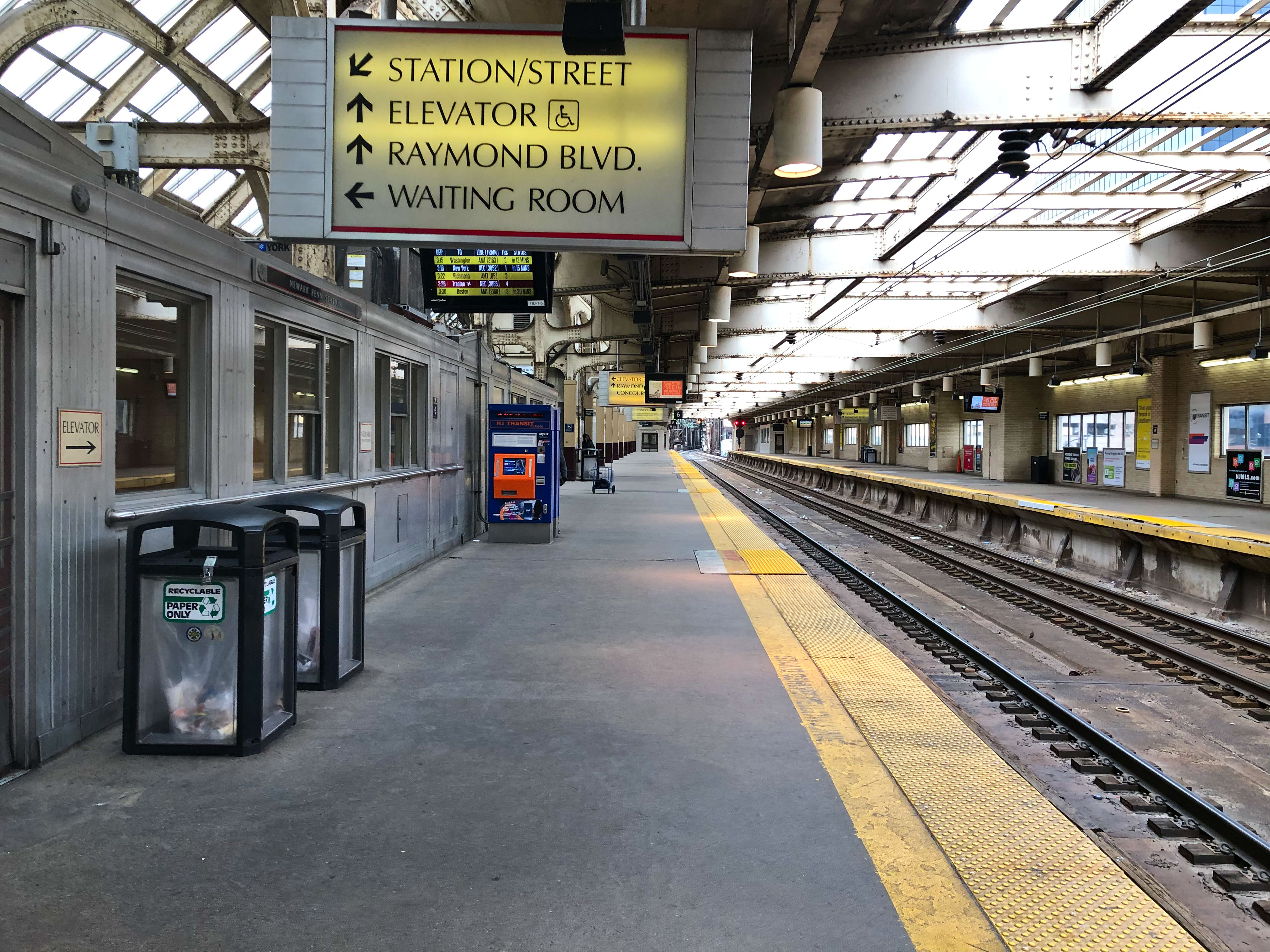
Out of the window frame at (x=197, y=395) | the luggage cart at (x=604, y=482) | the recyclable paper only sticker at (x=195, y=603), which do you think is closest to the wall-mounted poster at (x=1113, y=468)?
the luggage cart at (x=604, y=482)

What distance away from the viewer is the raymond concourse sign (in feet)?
16.0

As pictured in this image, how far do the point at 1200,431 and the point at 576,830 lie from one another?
20851 mm

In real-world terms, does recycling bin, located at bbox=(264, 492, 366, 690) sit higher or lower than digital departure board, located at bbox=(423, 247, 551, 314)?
lower

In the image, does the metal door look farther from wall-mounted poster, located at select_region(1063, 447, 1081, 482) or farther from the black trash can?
the black trash can

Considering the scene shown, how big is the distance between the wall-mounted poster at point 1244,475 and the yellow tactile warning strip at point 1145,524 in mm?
3773

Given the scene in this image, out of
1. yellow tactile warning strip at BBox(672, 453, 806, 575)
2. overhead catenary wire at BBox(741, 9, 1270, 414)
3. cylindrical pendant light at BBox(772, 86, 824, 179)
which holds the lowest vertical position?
yellow tactile warning strip at BBox(672, 453, 806, 575)

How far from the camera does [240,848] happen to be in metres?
3.29

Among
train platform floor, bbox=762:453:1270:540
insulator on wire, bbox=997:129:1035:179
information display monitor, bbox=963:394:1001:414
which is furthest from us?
information display monitor, bbox=963:394:1001:414

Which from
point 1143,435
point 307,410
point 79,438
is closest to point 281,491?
point 307,410

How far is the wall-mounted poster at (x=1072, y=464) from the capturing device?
25781 mm

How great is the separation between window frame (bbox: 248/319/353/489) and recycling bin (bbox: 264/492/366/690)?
1.09m

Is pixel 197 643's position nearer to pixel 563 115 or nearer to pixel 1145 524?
pixel 563 115

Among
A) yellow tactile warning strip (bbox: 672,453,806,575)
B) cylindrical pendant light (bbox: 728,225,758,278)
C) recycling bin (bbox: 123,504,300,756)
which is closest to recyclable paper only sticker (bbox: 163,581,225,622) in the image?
recycling bin (bbox: 123,504,300,756)

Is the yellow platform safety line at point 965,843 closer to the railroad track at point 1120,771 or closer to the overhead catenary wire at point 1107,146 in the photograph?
the railroad track at point 1120,771
